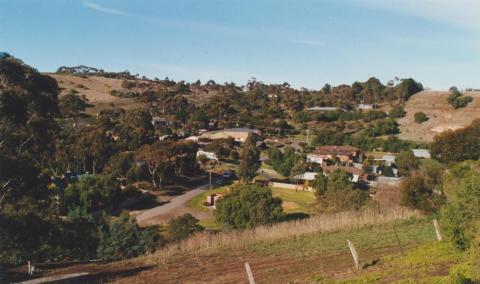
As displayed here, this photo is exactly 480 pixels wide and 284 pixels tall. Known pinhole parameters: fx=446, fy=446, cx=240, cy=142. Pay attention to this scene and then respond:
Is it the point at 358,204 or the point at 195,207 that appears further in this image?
the point at 195,207

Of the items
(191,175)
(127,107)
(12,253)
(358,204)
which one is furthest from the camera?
(127,107)

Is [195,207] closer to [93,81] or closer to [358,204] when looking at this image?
[358,204]

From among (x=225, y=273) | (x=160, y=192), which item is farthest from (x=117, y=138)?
(x=225, y=273)

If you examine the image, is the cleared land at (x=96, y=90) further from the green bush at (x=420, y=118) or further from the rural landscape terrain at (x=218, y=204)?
the green bush at (x=420, y=118)

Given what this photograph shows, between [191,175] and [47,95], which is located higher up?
[47,95]

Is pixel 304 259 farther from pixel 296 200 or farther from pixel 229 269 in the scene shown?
pixel 296 200

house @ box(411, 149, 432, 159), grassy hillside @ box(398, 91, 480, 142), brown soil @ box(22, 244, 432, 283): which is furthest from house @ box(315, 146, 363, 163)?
brown soil @ box(22, 244, 432, 283)

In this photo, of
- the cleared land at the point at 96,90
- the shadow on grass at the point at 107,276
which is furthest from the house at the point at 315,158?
the cleared land at the point at 96,90
